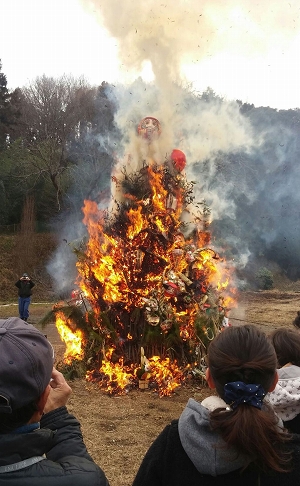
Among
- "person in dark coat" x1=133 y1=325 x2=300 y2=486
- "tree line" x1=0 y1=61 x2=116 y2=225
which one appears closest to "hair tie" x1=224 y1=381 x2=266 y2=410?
"person in dark coat" x1=133 y1=325 x2=300 y2=486

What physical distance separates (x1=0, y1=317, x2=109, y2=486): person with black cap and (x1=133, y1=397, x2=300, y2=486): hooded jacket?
0.94ft

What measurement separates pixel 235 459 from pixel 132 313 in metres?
6.07

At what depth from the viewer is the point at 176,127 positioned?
9.55 meters

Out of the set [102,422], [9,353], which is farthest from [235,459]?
[102,422]

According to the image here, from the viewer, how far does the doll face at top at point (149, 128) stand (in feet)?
29.5

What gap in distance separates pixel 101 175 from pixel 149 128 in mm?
15021

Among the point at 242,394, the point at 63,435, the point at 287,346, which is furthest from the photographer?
the point at 287,346

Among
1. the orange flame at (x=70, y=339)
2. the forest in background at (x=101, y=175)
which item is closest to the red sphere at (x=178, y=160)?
the orange flame at (x=70, y=339)

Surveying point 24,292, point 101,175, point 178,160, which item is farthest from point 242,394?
point 101,175

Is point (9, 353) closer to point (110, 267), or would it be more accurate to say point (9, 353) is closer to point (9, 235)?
point (110, 267)

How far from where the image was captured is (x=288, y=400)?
2.26 meters

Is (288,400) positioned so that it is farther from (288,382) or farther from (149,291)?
(149,291)

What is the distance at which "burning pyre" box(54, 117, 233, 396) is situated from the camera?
730cm

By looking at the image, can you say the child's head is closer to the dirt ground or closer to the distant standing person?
the dirt ground
